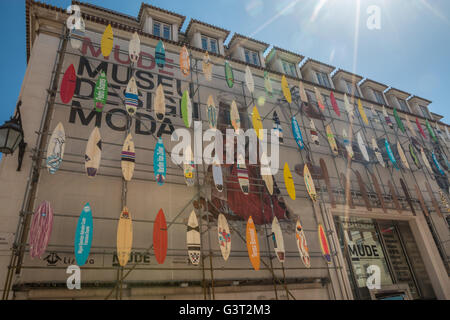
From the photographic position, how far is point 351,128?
13500mm

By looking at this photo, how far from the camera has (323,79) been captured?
1455 centimetres

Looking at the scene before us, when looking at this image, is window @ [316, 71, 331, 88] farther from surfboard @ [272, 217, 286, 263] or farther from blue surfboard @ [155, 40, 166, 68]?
surfboard @ [272, 217, 286, 263]

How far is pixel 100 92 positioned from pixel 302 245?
698 centimetres

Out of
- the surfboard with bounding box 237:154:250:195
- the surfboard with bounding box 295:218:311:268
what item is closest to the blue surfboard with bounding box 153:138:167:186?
the surfboard with bounding box 237:154:250:195

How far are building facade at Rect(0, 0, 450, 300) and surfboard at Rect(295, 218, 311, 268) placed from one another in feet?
Result: 1.24

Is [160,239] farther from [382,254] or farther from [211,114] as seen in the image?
[382,254]

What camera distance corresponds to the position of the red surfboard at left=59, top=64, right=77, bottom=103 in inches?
286

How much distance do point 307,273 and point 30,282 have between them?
6803 mm

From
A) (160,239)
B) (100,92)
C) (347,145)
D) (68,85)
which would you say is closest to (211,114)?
(100,92)

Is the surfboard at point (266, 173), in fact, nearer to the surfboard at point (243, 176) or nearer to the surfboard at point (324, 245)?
the surfboard at point (243, 176)

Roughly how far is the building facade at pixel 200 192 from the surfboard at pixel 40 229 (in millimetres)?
333
